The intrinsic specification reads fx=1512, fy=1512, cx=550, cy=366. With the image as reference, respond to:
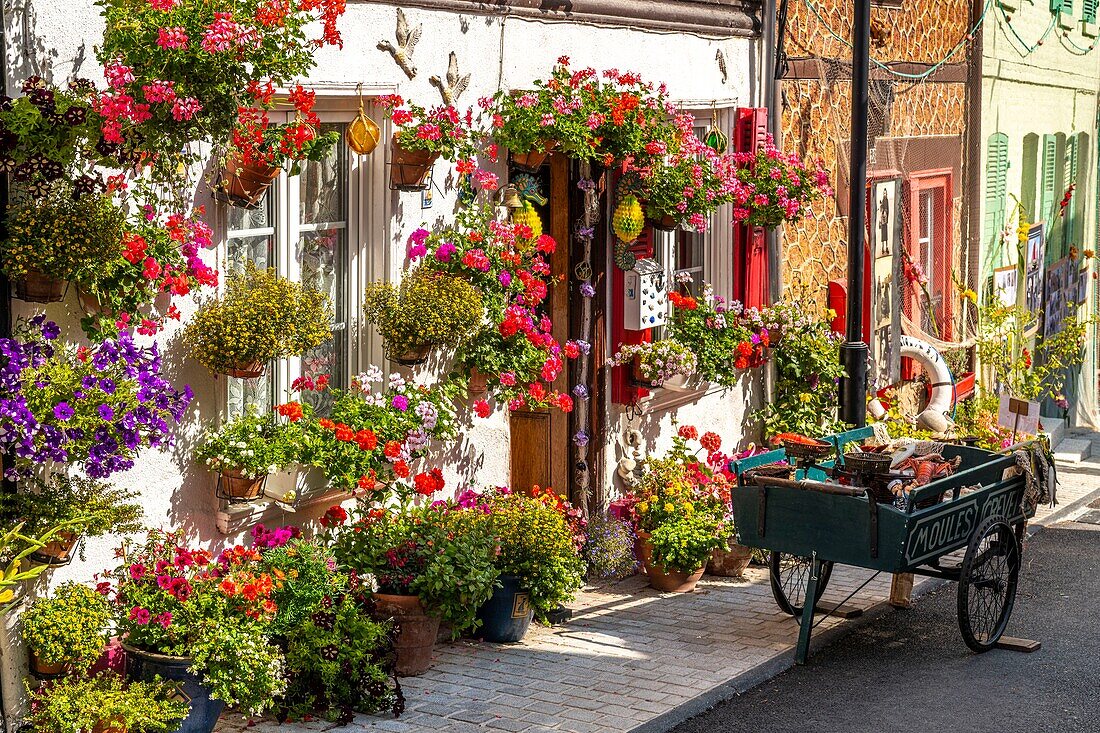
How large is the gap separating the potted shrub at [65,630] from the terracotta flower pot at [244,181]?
187cm

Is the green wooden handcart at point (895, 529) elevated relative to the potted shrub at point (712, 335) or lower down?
lower down

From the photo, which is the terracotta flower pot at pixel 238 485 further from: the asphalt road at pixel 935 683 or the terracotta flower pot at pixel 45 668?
the asphalt road at pixel 935 683

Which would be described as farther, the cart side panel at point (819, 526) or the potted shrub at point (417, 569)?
the cart side panel at point (819, 526)

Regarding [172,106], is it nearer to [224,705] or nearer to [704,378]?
[224,705]

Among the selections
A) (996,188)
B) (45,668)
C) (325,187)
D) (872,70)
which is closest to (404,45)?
(325,187)

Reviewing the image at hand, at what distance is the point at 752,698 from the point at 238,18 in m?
4.09

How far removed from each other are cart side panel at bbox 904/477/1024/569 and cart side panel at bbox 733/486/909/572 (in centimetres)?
10

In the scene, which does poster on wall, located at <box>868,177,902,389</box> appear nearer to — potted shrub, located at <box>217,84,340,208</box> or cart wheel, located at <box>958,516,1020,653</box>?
cart wheel, located at <box>958,516,1020,653</box>

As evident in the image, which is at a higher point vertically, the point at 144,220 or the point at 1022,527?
the point at 144,220

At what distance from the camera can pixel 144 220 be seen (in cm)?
634

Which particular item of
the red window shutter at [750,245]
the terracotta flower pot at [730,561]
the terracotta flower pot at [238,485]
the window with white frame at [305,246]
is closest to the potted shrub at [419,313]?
the window with white frame at [305,246]

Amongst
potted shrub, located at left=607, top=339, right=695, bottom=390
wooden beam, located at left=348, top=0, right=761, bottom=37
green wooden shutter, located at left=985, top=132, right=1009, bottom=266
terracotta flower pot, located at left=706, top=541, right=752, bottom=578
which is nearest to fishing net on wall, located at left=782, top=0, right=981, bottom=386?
green wooden shutter, located at left=985, top=132, right=1009, bottom=266

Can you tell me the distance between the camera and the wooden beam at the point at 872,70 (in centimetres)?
1180

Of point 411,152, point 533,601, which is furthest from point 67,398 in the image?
point 533,601
